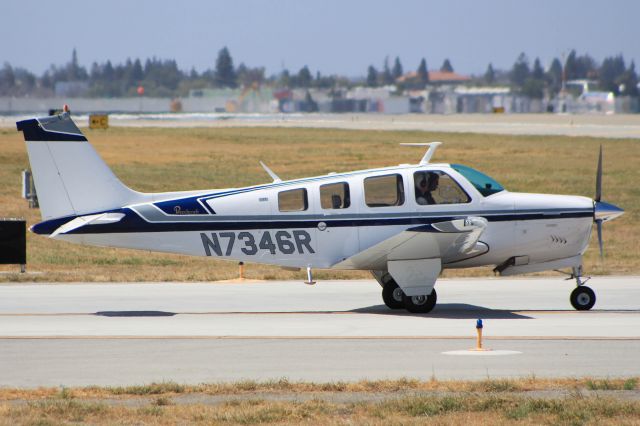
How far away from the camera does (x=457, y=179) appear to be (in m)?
16.6

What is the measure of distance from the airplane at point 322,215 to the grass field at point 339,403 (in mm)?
5272

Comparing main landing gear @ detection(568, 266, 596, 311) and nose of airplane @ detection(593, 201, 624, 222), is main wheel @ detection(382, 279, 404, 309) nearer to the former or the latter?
main landing gear @ detection(568, 266, 596, 311)

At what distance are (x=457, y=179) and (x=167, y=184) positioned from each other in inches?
1229

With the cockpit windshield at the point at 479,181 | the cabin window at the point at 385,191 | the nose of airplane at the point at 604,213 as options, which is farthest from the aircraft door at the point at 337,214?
the nose of airplane at the point at 604,213

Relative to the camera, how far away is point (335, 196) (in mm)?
16641

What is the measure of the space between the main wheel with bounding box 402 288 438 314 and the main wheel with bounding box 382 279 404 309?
371 mm

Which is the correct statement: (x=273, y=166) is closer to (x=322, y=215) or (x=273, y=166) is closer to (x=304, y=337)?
(x=322, y=215)

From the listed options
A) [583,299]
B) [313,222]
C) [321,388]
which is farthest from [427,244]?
[321,388]

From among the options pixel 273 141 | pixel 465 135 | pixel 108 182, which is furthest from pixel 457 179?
pixel 465 135

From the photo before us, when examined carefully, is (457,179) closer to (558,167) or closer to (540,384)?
(540,384)

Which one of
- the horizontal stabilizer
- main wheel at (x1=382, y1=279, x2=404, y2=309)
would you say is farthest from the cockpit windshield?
the horizontal stabilizer

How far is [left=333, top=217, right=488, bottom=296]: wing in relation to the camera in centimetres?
1614

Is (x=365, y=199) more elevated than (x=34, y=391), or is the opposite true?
(x=365, y=199)

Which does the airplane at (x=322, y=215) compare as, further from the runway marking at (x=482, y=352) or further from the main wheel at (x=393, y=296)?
the runway marking at (x=482, y=352)
